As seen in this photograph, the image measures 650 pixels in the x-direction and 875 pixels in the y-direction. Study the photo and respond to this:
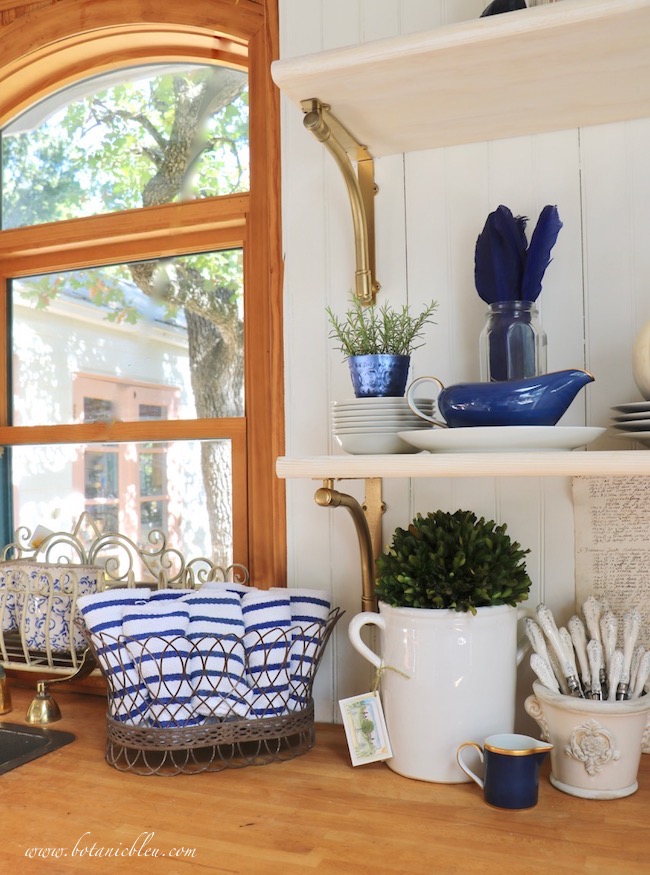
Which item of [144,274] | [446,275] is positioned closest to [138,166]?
[144,274]

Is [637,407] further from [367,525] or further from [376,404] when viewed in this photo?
[367,525]

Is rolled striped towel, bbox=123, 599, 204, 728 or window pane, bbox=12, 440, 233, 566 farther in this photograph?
window pane, bbox=12, 440, 233, 566

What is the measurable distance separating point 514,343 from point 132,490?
858 mm

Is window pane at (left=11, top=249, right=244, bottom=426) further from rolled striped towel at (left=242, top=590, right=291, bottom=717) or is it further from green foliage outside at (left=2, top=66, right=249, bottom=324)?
rolled striped towel at (left=242, top=590, right=291, bottom=717)

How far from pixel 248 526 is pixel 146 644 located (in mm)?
409

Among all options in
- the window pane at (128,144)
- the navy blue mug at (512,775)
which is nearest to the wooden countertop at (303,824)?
the navy blue mug at (512,775)

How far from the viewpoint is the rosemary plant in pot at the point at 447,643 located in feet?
3.42

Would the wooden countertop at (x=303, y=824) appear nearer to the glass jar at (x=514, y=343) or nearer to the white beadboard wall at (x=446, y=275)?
the white beadboard wall at (x=446, y=275)

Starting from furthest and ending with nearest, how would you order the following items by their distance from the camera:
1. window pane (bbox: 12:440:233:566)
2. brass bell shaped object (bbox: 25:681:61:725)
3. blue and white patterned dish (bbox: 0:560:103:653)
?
window pane (bbox: 12:440:233:566) < blue and white patterned dish (bbox: 0:560:103:653) < brass bell shaped object (bbox: 25:681:61:725)

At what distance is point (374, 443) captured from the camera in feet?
3.59

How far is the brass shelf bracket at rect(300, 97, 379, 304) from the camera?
3.84ft

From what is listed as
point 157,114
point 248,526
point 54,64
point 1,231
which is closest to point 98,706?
point 248,526

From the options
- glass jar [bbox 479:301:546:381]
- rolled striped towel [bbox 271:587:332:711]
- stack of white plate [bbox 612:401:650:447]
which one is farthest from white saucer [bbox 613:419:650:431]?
rolled striped towel [bbox 271:587:332:711]

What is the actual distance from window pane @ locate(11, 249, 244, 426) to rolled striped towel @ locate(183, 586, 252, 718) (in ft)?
1.62
